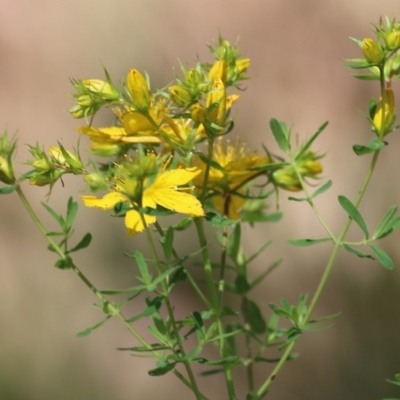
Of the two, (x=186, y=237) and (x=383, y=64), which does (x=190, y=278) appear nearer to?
(x=383, y=64)

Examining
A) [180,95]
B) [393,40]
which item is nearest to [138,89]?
[180,95]

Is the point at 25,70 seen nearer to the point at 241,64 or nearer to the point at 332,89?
the point at 332,89

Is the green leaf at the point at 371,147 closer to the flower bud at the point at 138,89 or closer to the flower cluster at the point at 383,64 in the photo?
the flower cluster at the point at 383,64

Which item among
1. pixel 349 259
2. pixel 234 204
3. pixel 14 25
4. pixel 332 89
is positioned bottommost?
pixel 349 259

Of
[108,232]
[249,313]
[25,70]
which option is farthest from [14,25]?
[249,313]

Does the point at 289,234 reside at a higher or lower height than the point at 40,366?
higher

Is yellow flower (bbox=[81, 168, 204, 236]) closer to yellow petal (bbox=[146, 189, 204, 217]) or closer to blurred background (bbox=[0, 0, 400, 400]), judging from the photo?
yellow petal (bbox=[146, 189, 204, 217])

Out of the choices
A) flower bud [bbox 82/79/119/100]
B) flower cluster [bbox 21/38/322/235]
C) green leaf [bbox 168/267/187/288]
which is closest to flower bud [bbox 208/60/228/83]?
flower cluster [bbox 21/38/322/235]
